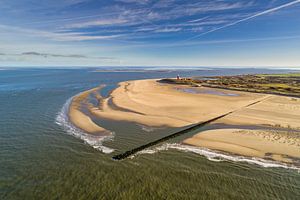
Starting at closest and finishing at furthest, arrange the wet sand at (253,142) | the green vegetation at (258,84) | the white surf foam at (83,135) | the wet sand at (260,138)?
1. the wet sand at (253,142)
2. the wet sand at (260,138)
3. the white surf foam at (83,135)
4. the green vegetation at (258,84)

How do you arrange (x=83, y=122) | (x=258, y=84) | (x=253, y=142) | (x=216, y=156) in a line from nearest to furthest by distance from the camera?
1. (x=216, y=156)
2. (x=253, y=142)
3. (x=83, y=122)
4. (x=258, y=84)

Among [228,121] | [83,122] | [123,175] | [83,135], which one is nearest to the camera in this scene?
[123,175]

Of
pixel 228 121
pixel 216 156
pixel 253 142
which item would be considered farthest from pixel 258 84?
pixel 216 156

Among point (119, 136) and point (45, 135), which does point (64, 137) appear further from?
point (119, 136)

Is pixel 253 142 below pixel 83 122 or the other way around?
below

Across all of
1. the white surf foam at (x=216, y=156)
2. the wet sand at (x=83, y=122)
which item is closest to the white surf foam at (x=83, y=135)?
the wet sand at (x=83, y=122)

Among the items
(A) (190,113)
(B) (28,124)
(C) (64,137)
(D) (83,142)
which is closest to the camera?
(D) (83,142)

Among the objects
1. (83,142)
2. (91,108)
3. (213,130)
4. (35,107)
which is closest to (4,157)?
(83,142)

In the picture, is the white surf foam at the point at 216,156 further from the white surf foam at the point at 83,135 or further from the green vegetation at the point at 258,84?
the green vegetation at the point at 258,84

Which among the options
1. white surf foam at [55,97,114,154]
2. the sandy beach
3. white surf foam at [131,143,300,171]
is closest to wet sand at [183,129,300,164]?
the sandy beach

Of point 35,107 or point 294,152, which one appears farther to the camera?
point 35,107

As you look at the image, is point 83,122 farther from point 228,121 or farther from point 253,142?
point 253,142
